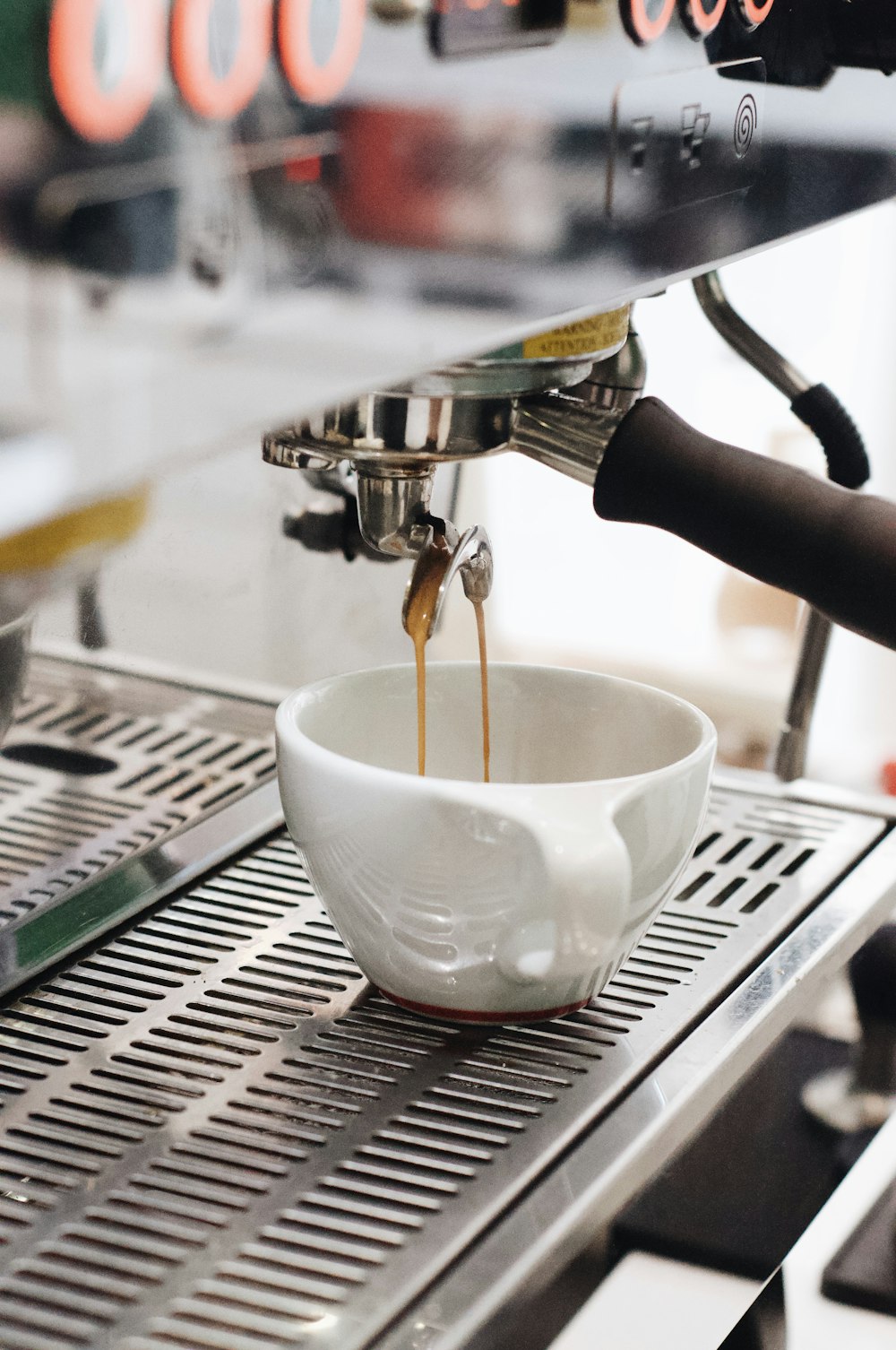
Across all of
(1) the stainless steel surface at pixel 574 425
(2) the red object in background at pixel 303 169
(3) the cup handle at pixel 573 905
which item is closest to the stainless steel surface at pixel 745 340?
(1) the stainless steel surface at pixel 574 425

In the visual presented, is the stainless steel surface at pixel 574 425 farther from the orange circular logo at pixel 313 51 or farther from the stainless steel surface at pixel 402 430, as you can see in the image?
the orange circular logo at pixel 313 51

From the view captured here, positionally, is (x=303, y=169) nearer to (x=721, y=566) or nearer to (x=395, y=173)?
(x=395, y=173)

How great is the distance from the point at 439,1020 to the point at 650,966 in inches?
2.8

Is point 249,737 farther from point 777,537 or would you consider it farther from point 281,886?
point 777,537

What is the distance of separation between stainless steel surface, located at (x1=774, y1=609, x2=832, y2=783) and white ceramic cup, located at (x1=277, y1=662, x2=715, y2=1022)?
162 mm

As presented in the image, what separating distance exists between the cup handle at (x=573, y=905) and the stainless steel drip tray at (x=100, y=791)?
138mm

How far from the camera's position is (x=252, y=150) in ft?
0.73

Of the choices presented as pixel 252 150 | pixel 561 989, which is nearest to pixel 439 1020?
pixel 561 989

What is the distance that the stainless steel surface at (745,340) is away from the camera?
1.86ft

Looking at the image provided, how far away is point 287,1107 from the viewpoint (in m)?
0.38

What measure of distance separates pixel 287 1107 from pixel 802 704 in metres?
0.32

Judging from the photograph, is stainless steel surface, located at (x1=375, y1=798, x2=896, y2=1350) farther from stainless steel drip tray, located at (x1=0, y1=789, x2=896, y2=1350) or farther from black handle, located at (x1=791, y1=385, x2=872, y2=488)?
black handle, located at (x1=791, y1=385, x2=872, y2=488)

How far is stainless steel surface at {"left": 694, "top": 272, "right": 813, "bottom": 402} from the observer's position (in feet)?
1.86

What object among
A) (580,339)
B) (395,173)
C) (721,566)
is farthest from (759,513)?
(721,566)
